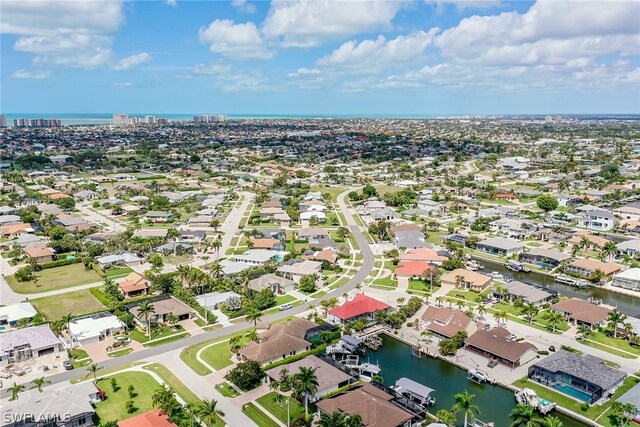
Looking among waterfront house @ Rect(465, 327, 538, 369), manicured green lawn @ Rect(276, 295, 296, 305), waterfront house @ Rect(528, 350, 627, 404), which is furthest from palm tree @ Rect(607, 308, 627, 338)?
manicured green lawn @ Rect(276, 295, 296, 305)

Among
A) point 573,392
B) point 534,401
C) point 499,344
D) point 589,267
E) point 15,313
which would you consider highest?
point 589,267

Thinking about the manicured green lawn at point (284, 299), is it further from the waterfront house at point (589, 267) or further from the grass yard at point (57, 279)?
the waterfront house at point (589, 267)

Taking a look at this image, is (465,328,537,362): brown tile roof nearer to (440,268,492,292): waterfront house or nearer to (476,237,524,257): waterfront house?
(440,268,492,292): waterfront house

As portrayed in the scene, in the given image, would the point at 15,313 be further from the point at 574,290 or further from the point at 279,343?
the point at 574,290

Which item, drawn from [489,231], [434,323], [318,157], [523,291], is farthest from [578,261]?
[318,157]

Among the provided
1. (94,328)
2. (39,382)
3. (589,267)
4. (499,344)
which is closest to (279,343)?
(39,382)

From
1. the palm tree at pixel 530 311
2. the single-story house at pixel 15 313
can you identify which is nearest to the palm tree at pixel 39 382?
the single-story house at pixel 15 313
